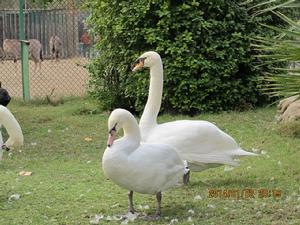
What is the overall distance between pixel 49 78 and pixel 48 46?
31.9 inches

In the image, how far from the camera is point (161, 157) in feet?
15.9

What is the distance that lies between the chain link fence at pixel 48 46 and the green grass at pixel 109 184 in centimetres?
506

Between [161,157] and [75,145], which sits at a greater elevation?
[161,157]

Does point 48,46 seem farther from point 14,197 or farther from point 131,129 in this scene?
point 131,129

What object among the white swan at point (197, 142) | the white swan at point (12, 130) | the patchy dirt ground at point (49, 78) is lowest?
the patchy dirt ground at point (49, 78)

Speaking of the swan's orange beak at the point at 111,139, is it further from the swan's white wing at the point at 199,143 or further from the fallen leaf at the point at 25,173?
the fallen leaf at the point at 25,173

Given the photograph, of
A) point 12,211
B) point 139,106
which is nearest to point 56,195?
point 12,211

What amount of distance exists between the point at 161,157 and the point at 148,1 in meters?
5.40

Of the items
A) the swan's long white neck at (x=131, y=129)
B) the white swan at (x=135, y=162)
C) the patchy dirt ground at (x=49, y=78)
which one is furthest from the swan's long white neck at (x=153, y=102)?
the patchy dirt ground at (x=49, y=78)

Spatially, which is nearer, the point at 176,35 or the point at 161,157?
the point at 161,157

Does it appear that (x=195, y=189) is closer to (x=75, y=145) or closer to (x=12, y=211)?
(x=12, y=211)

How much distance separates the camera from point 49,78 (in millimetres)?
15562

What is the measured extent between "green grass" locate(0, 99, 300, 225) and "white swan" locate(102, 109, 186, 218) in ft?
0.88

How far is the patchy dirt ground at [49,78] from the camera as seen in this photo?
13859 mm
